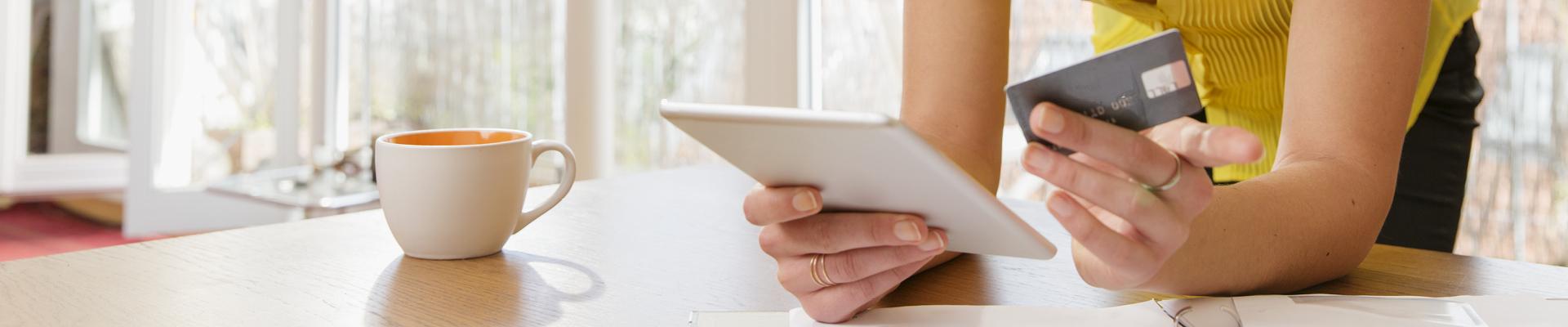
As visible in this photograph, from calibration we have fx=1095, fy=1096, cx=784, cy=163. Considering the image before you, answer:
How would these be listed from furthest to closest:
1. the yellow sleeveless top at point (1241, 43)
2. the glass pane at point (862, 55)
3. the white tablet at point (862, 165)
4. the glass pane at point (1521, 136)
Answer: the glass pane at point (862, 55)
the glass pane at point (1521, 136)
the yellow sleeveless top at point (1241, 43)
the white tablet at point (862, 165)

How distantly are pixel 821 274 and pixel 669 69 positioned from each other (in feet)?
7.84

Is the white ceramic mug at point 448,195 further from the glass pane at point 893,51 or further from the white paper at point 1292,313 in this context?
the glass pane at point 893,51

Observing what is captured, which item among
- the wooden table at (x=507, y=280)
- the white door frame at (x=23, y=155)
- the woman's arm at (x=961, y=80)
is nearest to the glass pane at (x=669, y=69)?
the woman's arm at (x=961, y=80)

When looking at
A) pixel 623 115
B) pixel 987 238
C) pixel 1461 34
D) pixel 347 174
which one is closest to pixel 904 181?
pixel 987 238

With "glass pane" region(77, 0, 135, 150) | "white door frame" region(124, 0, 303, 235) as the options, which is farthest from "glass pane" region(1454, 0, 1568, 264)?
"glass pane" region(77, 0, 135, 150)

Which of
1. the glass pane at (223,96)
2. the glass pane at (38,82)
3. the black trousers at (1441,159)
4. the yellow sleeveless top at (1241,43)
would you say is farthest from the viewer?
the glass pane at (38,82)

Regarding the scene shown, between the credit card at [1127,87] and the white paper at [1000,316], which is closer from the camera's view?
the credit card at [1127,87]

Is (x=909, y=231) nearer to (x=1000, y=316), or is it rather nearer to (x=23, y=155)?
(x=1000, y=316)

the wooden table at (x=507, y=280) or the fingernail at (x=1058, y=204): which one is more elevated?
the fingernail at (x=1058, y=204)

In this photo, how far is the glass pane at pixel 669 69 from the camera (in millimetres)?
2822

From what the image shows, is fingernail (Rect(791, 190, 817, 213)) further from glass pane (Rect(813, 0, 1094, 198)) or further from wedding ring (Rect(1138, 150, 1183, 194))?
glass pane (Rect(813, 0, 1094, 198))

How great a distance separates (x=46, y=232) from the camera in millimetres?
3457

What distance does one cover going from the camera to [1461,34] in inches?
50.0

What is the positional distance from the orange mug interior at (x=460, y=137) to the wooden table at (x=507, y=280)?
0.08 m
